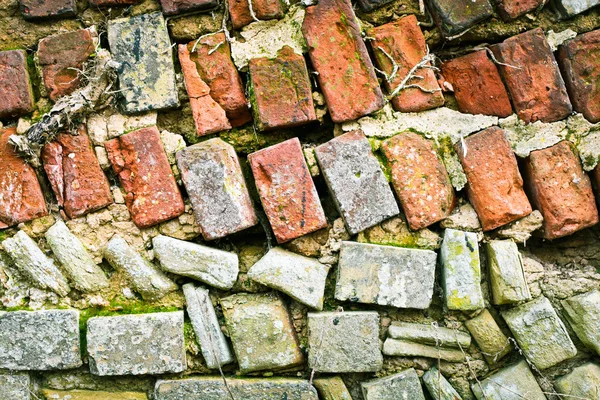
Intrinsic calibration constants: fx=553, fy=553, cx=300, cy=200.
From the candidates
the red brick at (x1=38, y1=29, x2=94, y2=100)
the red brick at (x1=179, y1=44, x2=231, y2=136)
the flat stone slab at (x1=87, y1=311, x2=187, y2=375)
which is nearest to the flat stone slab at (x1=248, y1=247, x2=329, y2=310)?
the flat stone slab at (x1=87, y1=311, x2=187, y2=375)

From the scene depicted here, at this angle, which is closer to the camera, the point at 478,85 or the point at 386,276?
the point at 386,276

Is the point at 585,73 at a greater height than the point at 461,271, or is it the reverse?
the point at 585,73

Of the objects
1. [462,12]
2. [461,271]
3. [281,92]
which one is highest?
[462,12]

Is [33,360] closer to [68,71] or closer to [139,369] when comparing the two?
[139,369]

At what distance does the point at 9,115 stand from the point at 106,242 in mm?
453

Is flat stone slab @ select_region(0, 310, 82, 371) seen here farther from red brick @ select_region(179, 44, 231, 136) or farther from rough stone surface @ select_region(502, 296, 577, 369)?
rough stone surface @ select_region(502, 296, 577, 369)

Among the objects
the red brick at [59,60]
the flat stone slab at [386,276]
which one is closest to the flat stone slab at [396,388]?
the flat stone slab at [386,276]

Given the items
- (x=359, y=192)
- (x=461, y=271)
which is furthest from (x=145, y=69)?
(x=461, y=271)

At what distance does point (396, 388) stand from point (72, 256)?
935mm

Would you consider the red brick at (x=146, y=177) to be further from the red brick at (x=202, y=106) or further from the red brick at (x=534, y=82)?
the red brick at (x=534, y=82)

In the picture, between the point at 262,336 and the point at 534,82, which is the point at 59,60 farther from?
the point at 534,82

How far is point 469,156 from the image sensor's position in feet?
4.95

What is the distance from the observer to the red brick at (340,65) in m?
1.50

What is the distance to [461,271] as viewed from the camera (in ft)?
4.83
